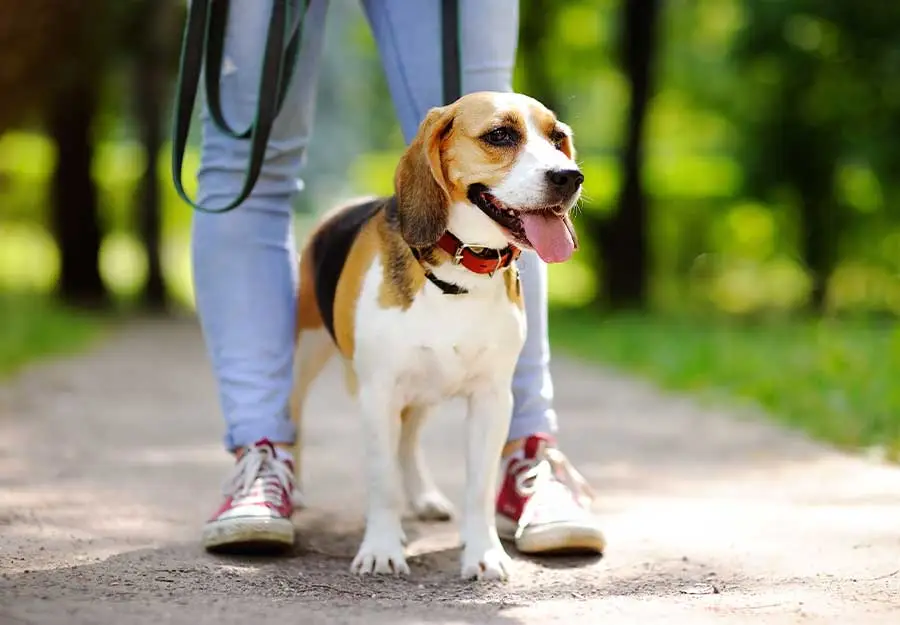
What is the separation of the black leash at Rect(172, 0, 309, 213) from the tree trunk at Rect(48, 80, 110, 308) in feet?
43.2

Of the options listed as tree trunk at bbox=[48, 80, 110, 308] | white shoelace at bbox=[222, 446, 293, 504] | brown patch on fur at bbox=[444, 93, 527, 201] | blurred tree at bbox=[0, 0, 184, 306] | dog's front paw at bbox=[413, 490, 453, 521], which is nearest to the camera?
brown patch on fur at bbox=[444, 93, 527, 201]

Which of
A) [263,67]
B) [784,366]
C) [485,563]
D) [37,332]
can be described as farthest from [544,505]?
[37,332]

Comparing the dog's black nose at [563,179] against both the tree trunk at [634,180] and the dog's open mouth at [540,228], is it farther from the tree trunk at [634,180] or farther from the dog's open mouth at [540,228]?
the tree trunk at [634,180]

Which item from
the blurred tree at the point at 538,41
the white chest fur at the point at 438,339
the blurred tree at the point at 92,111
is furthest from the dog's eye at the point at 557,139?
the blurred tree at the point at 538,41

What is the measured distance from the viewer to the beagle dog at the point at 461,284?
3131 mm

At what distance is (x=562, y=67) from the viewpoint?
20.1 metres

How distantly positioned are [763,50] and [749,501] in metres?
13.0

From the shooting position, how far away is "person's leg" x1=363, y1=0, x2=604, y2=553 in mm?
3613

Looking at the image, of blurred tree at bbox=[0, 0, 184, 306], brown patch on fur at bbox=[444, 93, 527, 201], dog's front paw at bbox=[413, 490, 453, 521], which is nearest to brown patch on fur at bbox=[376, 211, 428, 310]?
brown patch on fur at bbox=[444, 93, 527, 201]

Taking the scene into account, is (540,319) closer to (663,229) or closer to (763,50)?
(763,50)

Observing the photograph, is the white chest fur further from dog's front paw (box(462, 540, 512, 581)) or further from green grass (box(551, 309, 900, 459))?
green grass (box(551, 309, 900, 459))

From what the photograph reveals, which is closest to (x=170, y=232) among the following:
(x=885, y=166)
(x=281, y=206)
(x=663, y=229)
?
(x=663, y=229)

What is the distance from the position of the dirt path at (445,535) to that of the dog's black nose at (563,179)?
3.02ft

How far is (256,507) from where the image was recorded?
331cm
